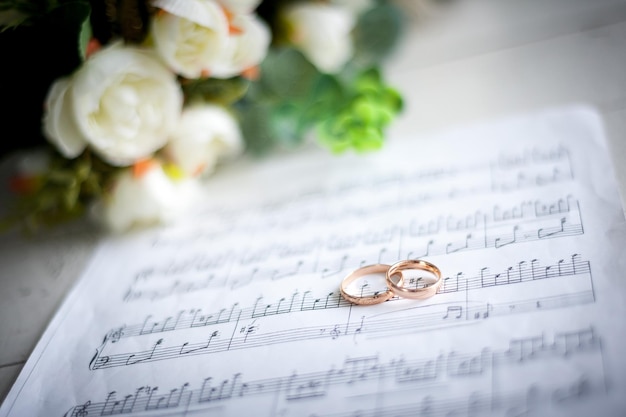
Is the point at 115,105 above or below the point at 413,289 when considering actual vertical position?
above

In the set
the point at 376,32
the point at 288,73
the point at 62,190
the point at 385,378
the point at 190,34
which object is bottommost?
the point at 385,378

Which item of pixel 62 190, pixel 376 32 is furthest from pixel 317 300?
pixel 376 32

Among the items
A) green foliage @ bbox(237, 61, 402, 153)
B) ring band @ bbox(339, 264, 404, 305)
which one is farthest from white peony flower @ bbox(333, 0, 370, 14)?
ring band @ bbox(339, 264, 404, 305)

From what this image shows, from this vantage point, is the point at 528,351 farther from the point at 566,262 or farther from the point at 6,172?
the point at 6,172

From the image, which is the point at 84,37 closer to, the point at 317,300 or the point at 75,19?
the point at 75,19

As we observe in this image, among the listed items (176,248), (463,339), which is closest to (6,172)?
(176,248)

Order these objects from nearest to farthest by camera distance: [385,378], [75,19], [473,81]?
[385,378] < [75,19] < [473,81]

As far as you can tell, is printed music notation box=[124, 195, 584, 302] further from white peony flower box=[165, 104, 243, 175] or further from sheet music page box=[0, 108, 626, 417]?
white peony flower box=[165, 104, 243, 175]
